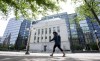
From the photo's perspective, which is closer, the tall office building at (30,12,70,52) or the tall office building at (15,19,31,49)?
the tall office building at (30,12,70,52)

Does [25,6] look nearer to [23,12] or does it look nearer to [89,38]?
→ [23,12]

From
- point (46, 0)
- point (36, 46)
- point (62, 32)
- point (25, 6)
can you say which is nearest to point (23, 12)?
point (25, 6)

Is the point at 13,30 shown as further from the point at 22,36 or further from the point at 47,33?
the point at 47,33

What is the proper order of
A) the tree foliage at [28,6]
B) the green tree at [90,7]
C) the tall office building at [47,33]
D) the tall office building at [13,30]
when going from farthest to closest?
the tall office building at [13,30], the tall office building at [47,33], the green tree at [90,7], the tree foliage at [28,6]

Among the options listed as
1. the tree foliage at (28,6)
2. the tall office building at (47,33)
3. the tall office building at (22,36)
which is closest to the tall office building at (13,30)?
the tall office building at (22,36)

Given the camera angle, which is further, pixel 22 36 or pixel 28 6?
pixel 22 36

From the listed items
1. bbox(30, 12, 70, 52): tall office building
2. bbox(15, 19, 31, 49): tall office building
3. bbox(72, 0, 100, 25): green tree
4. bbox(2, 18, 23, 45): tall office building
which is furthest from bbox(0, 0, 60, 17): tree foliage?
bbox(2, 18, 23, 45): tall office building

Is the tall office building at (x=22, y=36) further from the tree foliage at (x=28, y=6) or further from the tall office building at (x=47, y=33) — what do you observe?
the tree foliage at (x=28, y=6)

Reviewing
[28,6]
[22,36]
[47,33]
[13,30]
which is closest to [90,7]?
[28,6]

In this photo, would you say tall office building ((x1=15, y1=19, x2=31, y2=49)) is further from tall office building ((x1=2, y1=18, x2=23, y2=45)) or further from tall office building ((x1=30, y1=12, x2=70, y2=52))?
tall office building ((x1=30, y1=12, x2=70, y2=52))

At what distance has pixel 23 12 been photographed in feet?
35.1

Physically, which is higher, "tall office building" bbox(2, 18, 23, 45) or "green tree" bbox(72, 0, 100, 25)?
"tall office building" bbox(2, 18, 23, 45)

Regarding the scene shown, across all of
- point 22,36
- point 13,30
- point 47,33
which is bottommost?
point 47,33

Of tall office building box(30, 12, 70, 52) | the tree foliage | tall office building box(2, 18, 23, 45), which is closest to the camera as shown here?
the tree foliage
